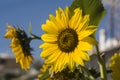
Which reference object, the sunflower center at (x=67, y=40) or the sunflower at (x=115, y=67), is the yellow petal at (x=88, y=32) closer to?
the sunflower center at (x=67, y=40)

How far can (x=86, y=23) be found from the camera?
1.17 meters

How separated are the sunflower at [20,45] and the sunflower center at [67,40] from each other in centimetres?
20

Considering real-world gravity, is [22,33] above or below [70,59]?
above

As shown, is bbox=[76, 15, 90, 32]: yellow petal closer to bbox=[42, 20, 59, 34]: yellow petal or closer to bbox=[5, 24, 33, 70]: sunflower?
bbox=[42, 20, 59, 34]: yellow petal

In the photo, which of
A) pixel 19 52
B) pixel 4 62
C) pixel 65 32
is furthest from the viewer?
pixel 4 62

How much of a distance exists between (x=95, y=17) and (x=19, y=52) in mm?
299

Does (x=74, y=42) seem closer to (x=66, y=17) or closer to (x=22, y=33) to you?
(x=66, y=17)

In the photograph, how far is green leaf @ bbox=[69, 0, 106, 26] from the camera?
129 cm

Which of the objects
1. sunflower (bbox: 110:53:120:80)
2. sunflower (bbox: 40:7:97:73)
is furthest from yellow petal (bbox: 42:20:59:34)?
sunflower (bbox: 110:53:120:80)

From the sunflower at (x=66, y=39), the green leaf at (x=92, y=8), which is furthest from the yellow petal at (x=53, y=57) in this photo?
the green leaf at (x=92, y=8)

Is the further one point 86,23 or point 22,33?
point 22,33

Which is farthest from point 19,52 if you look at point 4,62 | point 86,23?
point 4,62

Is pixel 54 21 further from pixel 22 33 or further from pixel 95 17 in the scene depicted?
pixel 22 33

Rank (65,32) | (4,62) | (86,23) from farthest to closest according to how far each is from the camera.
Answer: (4,62) < (65,32) < (86,23)
